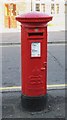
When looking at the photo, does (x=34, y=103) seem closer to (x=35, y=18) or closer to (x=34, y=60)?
(x=34, y=60)

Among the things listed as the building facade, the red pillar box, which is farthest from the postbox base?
the building facade

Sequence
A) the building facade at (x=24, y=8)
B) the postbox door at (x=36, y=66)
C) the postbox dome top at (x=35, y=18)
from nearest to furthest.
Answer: the postbox dome top at (x=35, y=18), the postbox door at (x=36, y=66), the building facade at (x=24, y=8)

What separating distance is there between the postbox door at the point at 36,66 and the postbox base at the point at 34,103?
0.25ft

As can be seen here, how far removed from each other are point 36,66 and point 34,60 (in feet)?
0.31

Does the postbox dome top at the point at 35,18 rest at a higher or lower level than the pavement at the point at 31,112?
higher

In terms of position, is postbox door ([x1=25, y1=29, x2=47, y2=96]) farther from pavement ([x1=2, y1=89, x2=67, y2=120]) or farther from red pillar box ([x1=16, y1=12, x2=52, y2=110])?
pavement ([x1=2, y1=89, x2=67, y2=120])

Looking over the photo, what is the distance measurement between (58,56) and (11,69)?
101 inches

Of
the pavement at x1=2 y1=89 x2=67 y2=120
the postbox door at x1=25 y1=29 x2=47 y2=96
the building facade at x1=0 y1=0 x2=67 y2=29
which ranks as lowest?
the pavement at x1=2 y1=89 x2=67 y2=120

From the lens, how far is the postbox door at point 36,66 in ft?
19.1

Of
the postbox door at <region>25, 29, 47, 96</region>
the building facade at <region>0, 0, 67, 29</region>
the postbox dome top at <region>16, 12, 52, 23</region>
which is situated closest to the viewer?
the postbox dome top at <region>16, 12, 52, 23</region>

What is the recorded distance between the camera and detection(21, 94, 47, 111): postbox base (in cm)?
588

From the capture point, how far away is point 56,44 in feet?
52.1

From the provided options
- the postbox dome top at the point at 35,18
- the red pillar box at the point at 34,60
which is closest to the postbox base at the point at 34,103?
the red pillar box at the point at 34,60

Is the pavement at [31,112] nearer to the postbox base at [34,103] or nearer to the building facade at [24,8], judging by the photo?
the postbox base at [34,103]
